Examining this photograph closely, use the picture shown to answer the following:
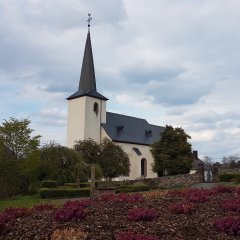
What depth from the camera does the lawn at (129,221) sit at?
6.91m

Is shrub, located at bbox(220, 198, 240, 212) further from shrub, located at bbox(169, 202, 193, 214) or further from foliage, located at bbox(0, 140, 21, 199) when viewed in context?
foliage, located at bbox(0, 140, 21, 199)

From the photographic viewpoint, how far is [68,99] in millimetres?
61719

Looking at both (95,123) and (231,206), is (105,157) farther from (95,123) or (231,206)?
(231,206)

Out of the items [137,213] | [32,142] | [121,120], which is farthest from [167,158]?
[137,213]

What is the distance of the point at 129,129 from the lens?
6562cm

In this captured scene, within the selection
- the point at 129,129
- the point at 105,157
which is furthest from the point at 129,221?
the point at 129,129

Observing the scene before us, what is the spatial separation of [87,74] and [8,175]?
36856mm

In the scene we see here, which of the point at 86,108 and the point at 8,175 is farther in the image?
the point at 86,108

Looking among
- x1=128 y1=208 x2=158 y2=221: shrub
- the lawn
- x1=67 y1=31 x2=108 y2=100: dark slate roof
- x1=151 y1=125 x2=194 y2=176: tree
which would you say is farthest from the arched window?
x1=128 y1=208 x2=158 y2=221: shrub

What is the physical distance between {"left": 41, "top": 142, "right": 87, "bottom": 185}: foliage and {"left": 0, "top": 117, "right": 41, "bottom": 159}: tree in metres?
2.44

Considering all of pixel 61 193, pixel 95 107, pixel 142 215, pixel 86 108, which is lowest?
pixel 142 215

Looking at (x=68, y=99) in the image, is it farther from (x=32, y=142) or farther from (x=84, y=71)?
(x=32, y=142)

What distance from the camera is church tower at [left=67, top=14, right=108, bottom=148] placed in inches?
2319

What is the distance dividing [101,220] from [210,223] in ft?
6.56
